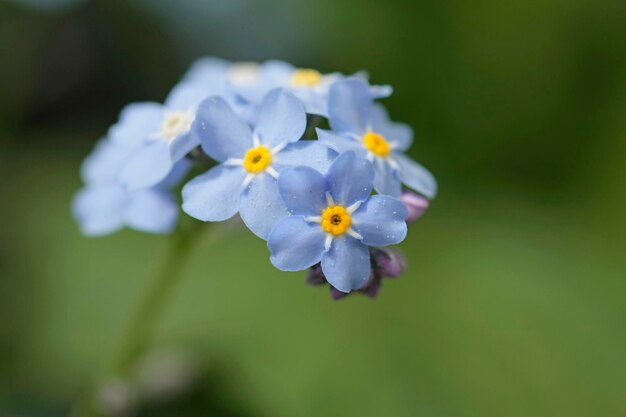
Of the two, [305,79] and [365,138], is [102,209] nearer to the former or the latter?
[305,79]

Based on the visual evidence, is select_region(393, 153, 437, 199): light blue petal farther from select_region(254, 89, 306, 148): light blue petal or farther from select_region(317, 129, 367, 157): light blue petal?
select_region(254, 89, 306, 148): light blue petal

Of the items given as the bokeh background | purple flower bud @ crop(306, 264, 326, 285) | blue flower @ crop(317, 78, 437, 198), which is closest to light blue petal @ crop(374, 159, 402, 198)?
blue flower @ crop(317, 78, 437, 198)

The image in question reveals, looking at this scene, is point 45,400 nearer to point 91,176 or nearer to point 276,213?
point 91,176

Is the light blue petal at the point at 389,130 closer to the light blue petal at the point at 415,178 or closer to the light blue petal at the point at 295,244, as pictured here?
the light blue petal at the point at 415,178

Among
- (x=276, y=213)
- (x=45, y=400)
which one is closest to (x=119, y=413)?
(x=45, y=400)

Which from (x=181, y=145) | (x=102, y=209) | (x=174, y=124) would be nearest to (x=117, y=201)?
(x=102, y=209)

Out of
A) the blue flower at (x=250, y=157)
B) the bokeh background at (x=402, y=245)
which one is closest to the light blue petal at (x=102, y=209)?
the bokeh background at (x=402, y=245)
